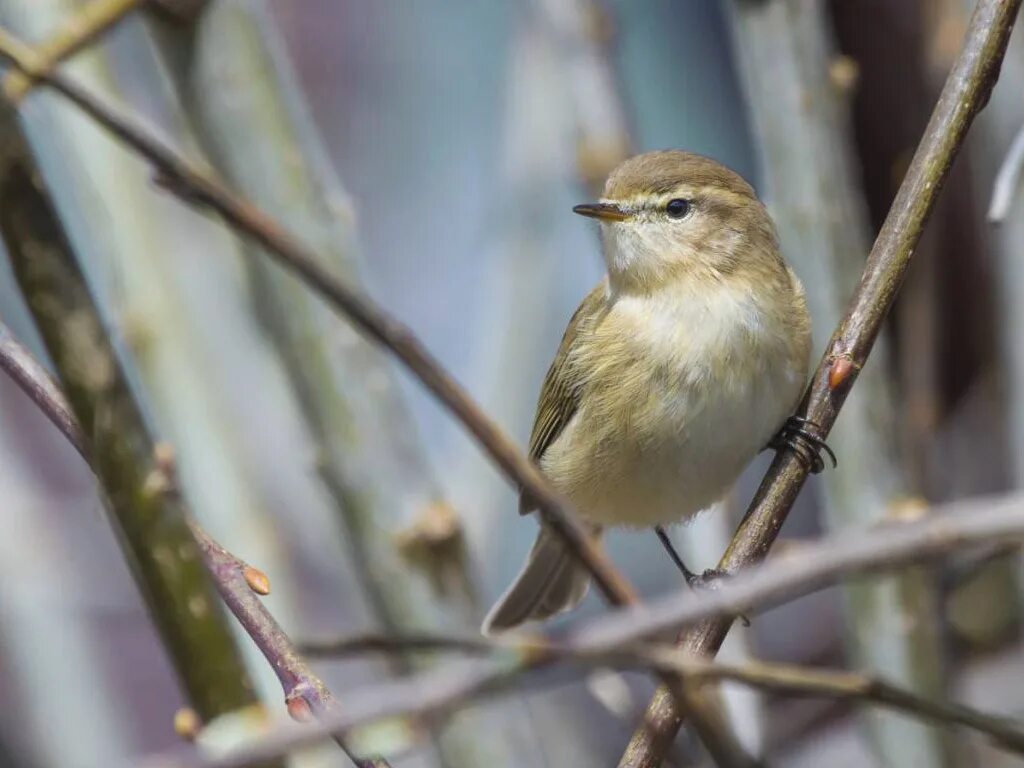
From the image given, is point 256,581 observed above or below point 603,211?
below

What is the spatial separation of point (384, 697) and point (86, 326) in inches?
16.9

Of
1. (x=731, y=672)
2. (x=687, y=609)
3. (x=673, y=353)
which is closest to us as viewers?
(x=687, y=609)

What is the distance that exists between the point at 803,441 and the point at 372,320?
50.3 inches

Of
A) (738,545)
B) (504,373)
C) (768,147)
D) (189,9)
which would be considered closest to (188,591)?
(738,545)

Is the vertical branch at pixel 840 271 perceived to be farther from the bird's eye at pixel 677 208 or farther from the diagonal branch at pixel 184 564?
the diagonal branch at pixel 184 564

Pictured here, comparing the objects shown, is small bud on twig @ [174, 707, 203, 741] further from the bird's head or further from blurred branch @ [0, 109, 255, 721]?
the bird's head

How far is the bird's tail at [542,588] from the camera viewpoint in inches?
125

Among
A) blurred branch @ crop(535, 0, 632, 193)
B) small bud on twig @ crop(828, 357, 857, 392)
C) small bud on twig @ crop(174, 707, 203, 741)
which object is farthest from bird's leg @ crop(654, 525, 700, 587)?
small bud on twig @ crop(174, 707, 203, 741)

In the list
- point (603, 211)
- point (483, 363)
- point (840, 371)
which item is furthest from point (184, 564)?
point (483, 363)

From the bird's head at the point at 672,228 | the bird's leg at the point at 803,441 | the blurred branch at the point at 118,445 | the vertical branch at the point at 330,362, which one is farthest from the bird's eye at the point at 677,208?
the blurred branch at the point at 118,445

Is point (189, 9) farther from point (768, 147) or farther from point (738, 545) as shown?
point (738, 545)

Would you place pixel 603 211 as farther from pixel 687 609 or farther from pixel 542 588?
pixel 687 609

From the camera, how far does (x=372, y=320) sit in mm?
976

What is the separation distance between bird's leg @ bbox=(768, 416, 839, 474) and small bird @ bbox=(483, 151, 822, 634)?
0.11 feet
